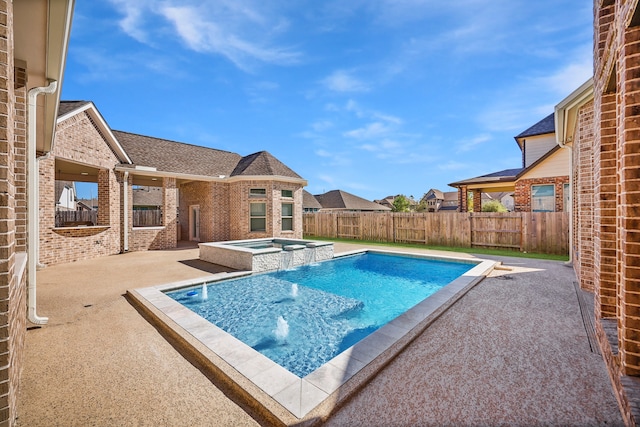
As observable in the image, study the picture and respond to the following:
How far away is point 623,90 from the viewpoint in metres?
2.32

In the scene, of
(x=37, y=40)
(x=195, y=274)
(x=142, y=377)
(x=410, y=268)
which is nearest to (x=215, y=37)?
(x=37, y=40)

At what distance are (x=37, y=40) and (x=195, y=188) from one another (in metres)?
13.8

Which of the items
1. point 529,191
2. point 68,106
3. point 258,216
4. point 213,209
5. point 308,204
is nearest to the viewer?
point 68,106

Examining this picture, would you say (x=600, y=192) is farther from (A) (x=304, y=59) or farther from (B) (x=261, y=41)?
(A) (x=304, y=59)

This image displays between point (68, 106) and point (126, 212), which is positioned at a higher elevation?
point (68, 106)

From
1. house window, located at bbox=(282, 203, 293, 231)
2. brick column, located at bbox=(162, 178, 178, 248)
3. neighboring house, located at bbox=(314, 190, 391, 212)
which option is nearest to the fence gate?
house window, located at bbox=(282, 203, 293, 231)

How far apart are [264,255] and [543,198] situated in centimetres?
1463

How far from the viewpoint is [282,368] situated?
320cm

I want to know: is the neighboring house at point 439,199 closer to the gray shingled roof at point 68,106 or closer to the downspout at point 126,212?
the downspout at point 126,212

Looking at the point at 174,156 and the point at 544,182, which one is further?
the point at 174,156

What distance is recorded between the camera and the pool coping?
8.36 feet

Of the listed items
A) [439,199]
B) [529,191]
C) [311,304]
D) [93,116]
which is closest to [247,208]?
[93,116]

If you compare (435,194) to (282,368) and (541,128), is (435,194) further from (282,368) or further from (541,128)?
(282,368)

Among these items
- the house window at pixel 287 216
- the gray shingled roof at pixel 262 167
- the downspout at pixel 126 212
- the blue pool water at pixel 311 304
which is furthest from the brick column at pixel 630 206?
the downspout at pixel 126 212
